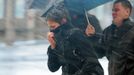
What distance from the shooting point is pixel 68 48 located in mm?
1405

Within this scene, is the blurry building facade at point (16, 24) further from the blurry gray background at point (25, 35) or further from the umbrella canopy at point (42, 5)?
the umbrella canopy at point (42, 5)

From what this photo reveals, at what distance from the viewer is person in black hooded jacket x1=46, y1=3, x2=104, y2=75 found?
54.6 inches

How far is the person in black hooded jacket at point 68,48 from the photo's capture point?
4.55 feet

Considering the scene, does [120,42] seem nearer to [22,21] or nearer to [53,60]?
[53,60]

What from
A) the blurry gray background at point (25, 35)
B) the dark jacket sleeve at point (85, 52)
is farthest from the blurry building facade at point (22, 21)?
the dark jacket sleeve at point (85, 52)

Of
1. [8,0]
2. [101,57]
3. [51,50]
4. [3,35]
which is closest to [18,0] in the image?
[8,0]

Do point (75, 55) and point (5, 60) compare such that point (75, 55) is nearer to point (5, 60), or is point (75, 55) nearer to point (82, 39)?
point (82, 39)

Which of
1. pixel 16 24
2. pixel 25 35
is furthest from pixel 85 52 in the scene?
pixel 16 24

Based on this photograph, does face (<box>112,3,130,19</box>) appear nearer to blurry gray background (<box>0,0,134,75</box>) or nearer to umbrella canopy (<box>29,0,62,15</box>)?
blurry gray background (<box>0,0,134,75</box>)

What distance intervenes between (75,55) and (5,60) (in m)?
1.50

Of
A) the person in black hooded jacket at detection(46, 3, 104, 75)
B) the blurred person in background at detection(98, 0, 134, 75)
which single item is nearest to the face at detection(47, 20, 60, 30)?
the person in black hooded jacket at detection(46, 3, 104, 75)

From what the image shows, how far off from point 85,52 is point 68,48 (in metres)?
0.07

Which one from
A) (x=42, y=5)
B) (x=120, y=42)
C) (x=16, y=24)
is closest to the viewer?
(x=120, y=42)

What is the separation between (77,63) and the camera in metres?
1.40
